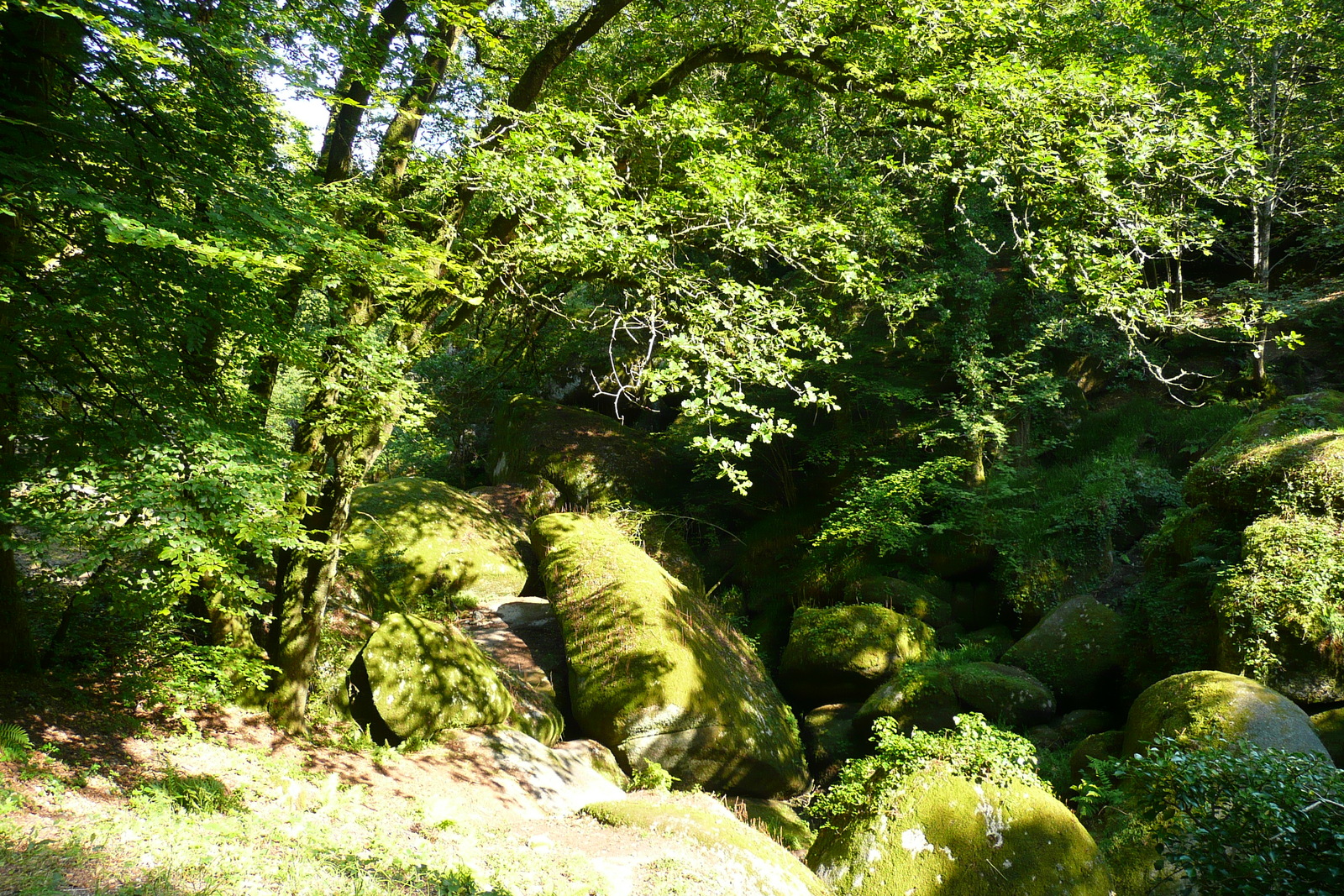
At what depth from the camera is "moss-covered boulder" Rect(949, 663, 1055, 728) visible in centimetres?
839

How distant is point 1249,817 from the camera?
377cm

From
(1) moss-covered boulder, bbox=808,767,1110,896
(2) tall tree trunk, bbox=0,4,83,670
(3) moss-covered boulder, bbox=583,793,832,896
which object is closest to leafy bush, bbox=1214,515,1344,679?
(1) moss-covered boulder, bbox=808,767,1110,896

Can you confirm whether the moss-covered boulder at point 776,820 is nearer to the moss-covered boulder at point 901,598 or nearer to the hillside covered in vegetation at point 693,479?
the hillside covered in vegetation at point 693,479

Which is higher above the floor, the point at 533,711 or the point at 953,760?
the point at 953,760

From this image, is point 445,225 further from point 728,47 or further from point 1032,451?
point 1032,451

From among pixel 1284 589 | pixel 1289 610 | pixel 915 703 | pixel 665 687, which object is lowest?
pixel 665 687

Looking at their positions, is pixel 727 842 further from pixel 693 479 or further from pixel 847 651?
pixel 693 479

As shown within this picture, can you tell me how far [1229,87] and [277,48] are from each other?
13.9m

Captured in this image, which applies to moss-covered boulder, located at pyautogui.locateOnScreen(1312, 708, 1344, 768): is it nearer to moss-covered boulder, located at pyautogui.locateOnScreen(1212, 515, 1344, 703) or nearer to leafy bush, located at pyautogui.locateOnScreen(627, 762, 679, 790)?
moss-covered boulder, located at pyautogui.locateOnScreen(1212, 515, 1344, 703)

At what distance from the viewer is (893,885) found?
488 centimetres

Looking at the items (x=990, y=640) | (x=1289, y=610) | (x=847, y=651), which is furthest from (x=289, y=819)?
(x=990, y=640)

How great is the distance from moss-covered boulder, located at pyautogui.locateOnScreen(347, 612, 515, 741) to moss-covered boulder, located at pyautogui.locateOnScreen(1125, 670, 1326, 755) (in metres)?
5.80

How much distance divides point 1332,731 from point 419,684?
8.36 m

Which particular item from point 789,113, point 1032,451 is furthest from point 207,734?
point 1032,451
